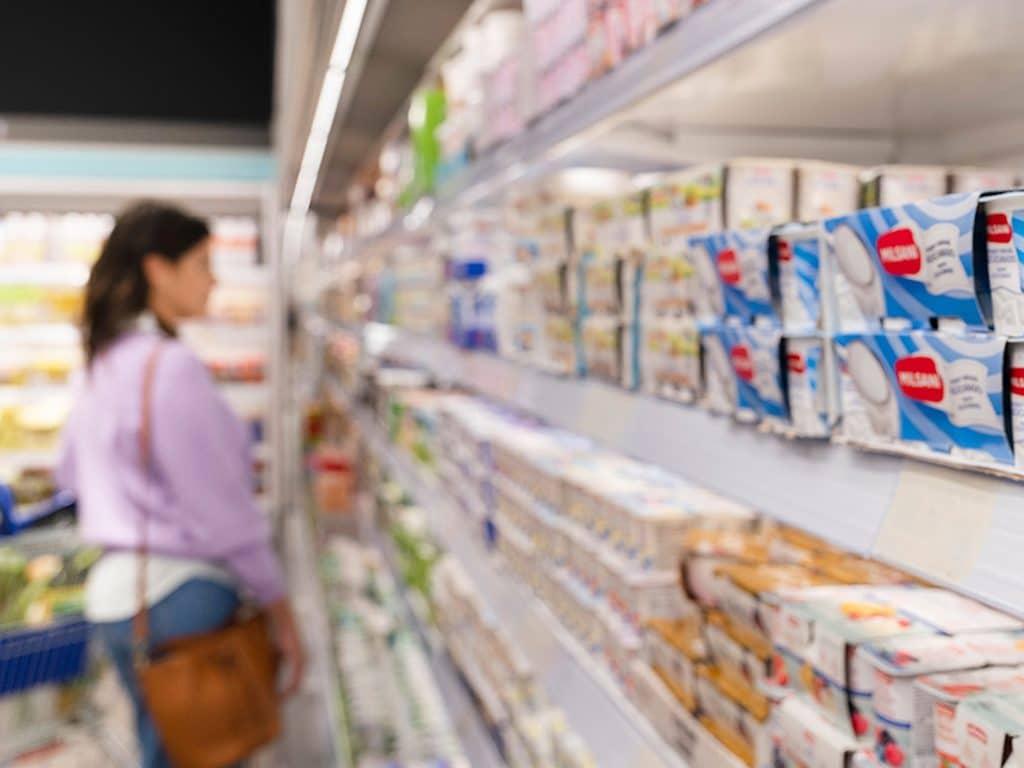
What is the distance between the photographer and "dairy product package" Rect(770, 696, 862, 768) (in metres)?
0.92

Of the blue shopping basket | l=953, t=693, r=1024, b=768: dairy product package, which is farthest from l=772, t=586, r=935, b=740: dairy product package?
the blue shopping basket

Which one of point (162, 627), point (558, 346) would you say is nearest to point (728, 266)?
point (558, 346)

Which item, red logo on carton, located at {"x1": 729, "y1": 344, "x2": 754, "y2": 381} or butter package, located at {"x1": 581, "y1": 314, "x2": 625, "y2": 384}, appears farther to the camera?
butter package, located at {"x1": 581, "y1": 314, "x2": 625, "y2": 384}

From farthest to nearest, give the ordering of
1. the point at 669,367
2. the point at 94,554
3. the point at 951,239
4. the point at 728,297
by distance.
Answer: the point at 94,554 → the point at 669,367 → the point at 728,297 → the point at 951,239

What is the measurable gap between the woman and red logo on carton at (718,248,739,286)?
168cm

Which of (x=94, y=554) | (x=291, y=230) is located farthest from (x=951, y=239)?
(x=291, y=230)

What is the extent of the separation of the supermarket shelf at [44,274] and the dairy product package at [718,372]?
205 inches

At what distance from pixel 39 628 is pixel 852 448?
2.72 m

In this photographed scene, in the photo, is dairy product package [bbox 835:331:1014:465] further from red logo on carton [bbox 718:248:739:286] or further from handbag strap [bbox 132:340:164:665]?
handbag strap [bbox 132:340:164:665]

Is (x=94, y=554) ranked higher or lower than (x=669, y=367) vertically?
lower

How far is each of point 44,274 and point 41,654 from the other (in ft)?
10.7

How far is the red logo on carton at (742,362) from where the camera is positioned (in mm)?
1032

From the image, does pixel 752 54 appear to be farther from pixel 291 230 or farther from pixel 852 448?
pixel 291 230

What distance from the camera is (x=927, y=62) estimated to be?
1141mm
